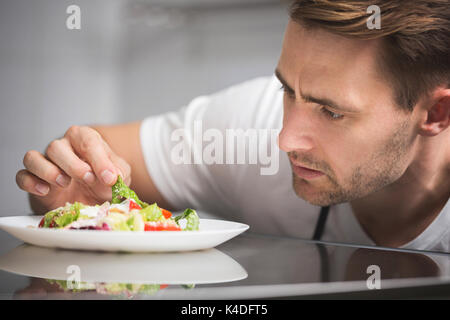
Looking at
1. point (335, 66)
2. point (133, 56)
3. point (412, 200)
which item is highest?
point (133, 56)

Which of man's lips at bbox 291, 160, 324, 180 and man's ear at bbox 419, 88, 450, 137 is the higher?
man's ear at bbox 419, 88, 450, 137

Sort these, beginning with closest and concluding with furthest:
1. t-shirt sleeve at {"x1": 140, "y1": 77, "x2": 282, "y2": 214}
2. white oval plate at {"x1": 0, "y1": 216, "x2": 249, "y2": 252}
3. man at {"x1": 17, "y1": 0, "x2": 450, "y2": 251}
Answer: white oval plate at {"x1": 0, "y1": 216, "x2": 249, "y2": 252} → man at {"x1": 17, "y1": 0, "x2": 450, "y2": 251} → t-shirt sleeve at {"x1": 140, "y1": 77, "x2": 282, "y2": 214}

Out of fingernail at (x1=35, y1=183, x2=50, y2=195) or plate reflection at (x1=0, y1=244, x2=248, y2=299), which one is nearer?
plate reflection at (x1=0, y1=244, x2=248, y2=299)

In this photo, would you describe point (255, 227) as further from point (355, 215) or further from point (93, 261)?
point (93, 261)

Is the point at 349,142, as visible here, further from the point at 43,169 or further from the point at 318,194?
the point at 43,169

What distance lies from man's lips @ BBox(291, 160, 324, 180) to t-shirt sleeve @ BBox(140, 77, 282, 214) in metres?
0.29

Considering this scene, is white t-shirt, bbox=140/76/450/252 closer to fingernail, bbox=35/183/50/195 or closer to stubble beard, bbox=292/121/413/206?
stubble beard, bbox=292/121/413/206

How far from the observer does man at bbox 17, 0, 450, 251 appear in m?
0.98

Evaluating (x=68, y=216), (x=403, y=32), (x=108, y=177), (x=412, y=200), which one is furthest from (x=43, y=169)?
(x=412, y=200)

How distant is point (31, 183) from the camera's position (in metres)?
0.97

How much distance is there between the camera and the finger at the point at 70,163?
92 cm

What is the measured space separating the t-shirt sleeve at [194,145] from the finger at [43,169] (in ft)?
1.54

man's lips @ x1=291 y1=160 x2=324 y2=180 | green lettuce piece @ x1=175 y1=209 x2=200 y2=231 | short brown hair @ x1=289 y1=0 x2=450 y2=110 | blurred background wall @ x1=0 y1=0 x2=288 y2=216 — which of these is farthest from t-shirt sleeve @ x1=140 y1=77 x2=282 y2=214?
blurred background wall @ x1=0 y1=0 x2=288 y2=216

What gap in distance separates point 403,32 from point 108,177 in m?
0.62
